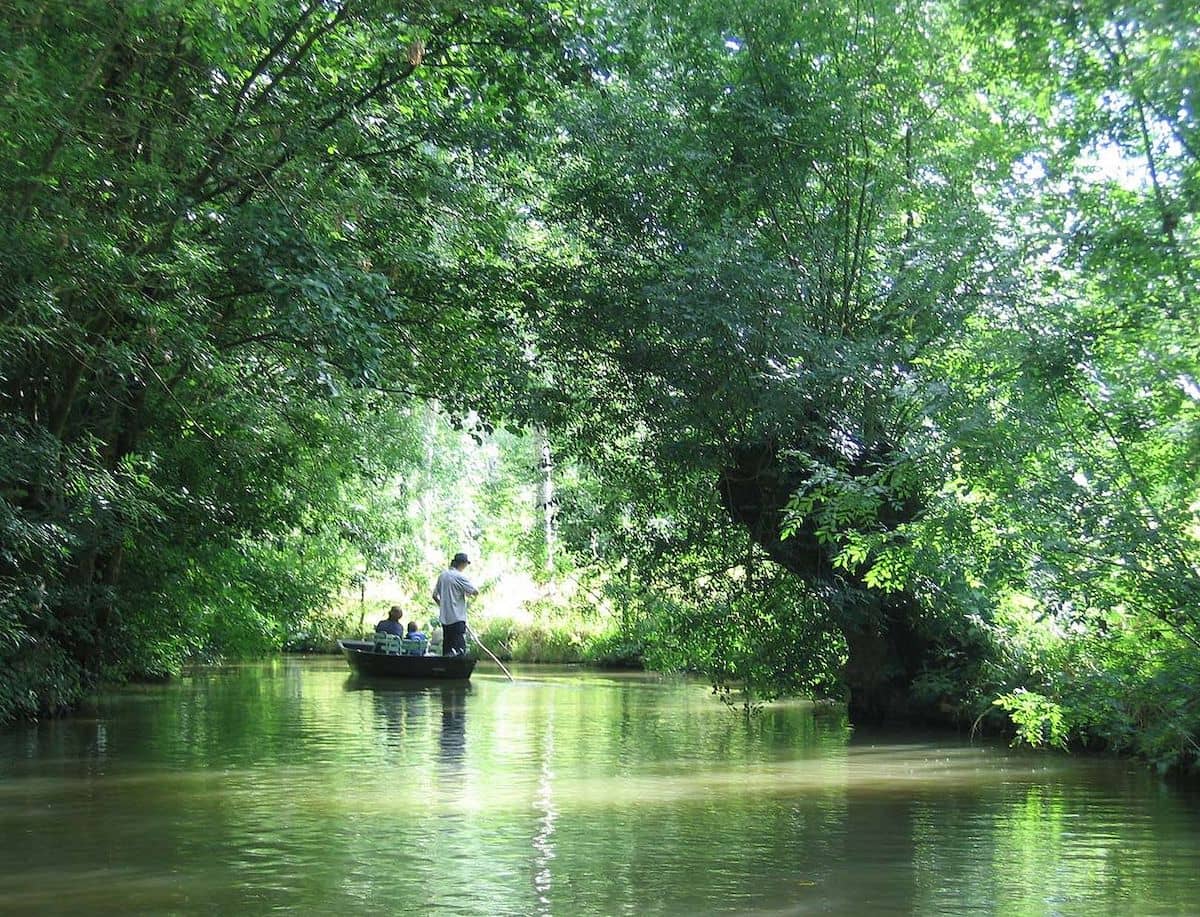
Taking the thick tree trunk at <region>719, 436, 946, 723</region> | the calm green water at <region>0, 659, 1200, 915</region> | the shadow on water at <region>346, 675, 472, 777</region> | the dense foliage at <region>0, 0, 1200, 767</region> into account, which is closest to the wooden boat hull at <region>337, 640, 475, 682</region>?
the shadow on water at <region>346, 675, 472, 777</region>

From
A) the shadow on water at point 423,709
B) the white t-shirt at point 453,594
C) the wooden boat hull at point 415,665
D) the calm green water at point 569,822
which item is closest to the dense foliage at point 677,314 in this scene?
the calm green water at point 569,822

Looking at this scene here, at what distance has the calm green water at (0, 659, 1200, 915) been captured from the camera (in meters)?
6.44

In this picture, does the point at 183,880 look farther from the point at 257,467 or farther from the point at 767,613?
the point at 257,467

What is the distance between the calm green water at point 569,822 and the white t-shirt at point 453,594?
7.54 metres

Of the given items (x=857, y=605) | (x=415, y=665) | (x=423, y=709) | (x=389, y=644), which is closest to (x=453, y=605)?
(x=415, y=665)

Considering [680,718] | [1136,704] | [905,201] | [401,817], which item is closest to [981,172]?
[905,201]

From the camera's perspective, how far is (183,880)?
667 centimetres

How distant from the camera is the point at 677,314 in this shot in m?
14.3

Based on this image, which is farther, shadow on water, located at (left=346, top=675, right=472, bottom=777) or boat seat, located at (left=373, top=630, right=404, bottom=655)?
boat seat, located at (left=373, top=630, right=404, bottom=655)

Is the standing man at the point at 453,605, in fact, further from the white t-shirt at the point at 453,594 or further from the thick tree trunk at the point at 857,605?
the thick tree trunk at the point at 857,605

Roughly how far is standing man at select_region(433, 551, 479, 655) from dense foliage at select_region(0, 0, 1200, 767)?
4.49 meters

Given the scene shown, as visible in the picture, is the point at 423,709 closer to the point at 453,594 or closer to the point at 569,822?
the point at 453,594

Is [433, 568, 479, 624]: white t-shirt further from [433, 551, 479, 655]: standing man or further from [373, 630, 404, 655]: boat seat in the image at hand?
[373, 630, 404, 655]: boat seat

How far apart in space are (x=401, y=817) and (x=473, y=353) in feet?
29.2
